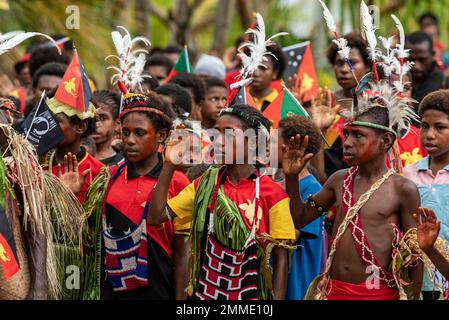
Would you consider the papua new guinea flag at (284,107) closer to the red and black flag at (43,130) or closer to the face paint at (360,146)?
the face paint at (360,146)

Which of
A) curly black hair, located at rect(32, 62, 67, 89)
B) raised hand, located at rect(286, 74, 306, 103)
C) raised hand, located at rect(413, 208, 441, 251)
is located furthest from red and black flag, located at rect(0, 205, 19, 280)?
raised hand, located at rect(286, 74, 306, 103)

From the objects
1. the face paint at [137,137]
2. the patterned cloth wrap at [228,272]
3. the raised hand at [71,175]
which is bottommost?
the patterned cloth wrap at [228,272]

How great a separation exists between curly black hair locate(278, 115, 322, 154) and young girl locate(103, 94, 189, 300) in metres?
0.78

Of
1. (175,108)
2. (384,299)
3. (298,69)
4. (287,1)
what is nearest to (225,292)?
(384,299)

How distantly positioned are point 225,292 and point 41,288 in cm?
125

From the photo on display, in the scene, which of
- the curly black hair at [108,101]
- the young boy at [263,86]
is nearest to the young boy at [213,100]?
the young boy at [263,86]

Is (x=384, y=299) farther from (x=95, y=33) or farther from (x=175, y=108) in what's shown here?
(x=95, y=33)

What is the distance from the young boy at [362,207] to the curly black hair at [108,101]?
249 centimetres

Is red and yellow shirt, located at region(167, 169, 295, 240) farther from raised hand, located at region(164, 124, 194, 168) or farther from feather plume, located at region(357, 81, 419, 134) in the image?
feather plume, located at region(357, 81, 419, 134)

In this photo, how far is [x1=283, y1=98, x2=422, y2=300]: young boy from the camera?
20.5ft

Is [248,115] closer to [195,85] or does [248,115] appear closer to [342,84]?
[342,84]

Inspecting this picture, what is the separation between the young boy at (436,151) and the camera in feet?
22.4

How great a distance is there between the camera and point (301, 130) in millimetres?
6949
